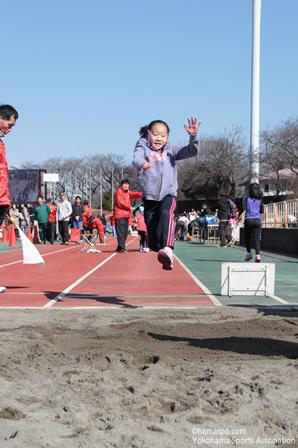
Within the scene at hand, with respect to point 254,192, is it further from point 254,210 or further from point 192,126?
point 192,126

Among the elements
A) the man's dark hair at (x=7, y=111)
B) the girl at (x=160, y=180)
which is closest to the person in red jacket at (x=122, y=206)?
the man's dark hair at (x=7, y=111)

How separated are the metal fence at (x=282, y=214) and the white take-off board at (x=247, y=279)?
1266cm

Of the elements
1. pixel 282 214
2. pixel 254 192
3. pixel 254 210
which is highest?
pixel 254 192

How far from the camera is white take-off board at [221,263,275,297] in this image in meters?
8.39

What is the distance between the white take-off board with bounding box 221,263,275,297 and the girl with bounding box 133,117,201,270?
1609 mm

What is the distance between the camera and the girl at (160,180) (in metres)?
7.00

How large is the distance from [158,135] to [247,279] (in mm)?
2626

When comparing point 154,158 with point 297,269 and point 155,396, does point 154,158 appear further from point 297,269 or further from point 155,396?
point 297,269

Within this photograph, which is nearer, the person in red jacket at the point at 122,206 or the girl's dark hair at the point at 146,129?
the girl's dark hair at the point at 146,129

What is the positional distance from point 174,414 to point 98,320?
10.4 ft

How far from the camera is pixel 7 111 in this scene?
25.6 ft

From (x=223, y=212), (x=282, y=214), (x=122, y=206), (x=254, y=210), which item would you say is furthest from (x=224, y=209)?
(x=254, y=210)

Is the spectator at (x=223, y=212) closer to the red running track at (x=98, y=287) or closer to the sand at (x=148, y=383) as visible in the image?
the red running track at (x=98, y=287)

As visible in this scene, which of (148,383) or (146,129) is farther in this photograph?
(146,129)
